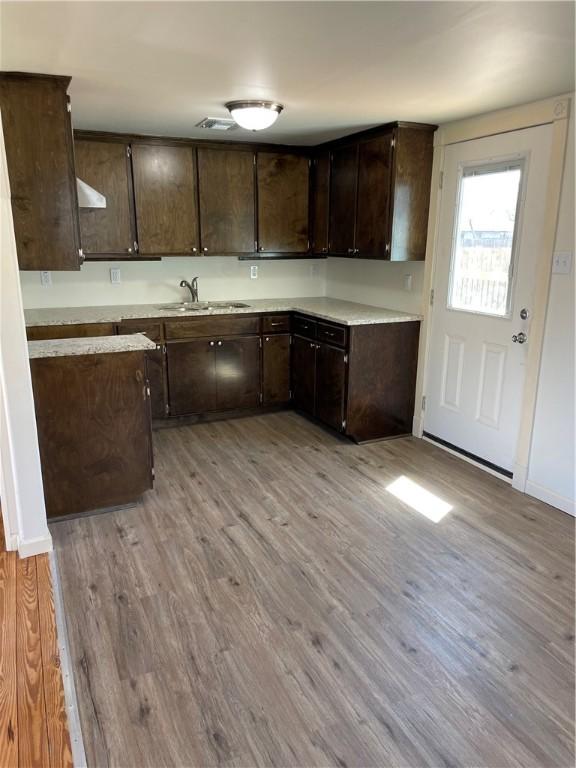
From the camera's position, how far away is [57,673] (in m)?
1.92

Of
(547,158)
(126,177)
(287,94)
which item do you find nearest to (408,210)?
(547,158)

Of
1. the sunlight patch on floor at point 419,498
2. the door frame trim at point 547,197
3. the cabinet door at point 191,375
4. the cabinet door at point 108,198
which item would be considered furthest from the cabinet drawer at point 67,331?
the door frame trim at point 547,197

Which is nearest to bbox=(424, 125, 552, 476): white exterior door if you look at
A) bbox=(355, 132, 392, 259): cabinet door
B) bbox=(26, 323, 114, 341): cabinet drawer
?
bbox=(355, 132, 392, 259): cabinet door

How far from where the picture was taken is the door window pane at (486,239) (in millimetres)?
3287

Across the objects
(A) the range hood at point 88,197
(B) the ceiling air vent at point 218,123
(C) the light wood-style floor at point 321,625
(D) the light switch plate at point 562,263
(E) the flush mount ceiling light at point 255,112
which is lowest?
(C) the light wood-style floor at point 321,625

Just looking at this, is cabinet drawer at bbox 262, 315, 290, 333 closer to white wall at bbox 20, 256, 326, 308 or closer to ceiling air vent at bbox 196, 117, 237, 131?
white wall at bbox 20, 256, 326, 308

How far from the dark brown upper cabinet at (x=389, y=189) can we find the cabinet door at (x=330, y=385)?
80 centimetres

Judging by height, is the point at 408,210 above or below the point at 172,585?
above

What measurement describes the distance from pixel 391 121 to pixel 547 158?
109cm

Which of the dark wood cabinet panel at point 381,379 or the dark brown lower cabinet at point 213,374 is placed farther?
the dark brown lower cabinet at point 213,374

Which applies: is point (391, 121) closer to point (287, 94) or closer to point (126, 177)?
point (287, 94)

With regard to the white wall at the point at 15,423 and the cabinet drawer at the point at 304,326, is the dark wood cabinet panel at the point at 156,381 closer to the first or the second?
the cabinet drawer at the point at 304,326

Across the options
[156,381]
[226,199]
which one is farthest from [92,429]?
[226,199]

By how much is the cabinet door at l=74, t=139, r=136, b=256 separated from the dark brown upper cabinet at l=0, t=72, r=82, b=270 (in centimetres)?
137
